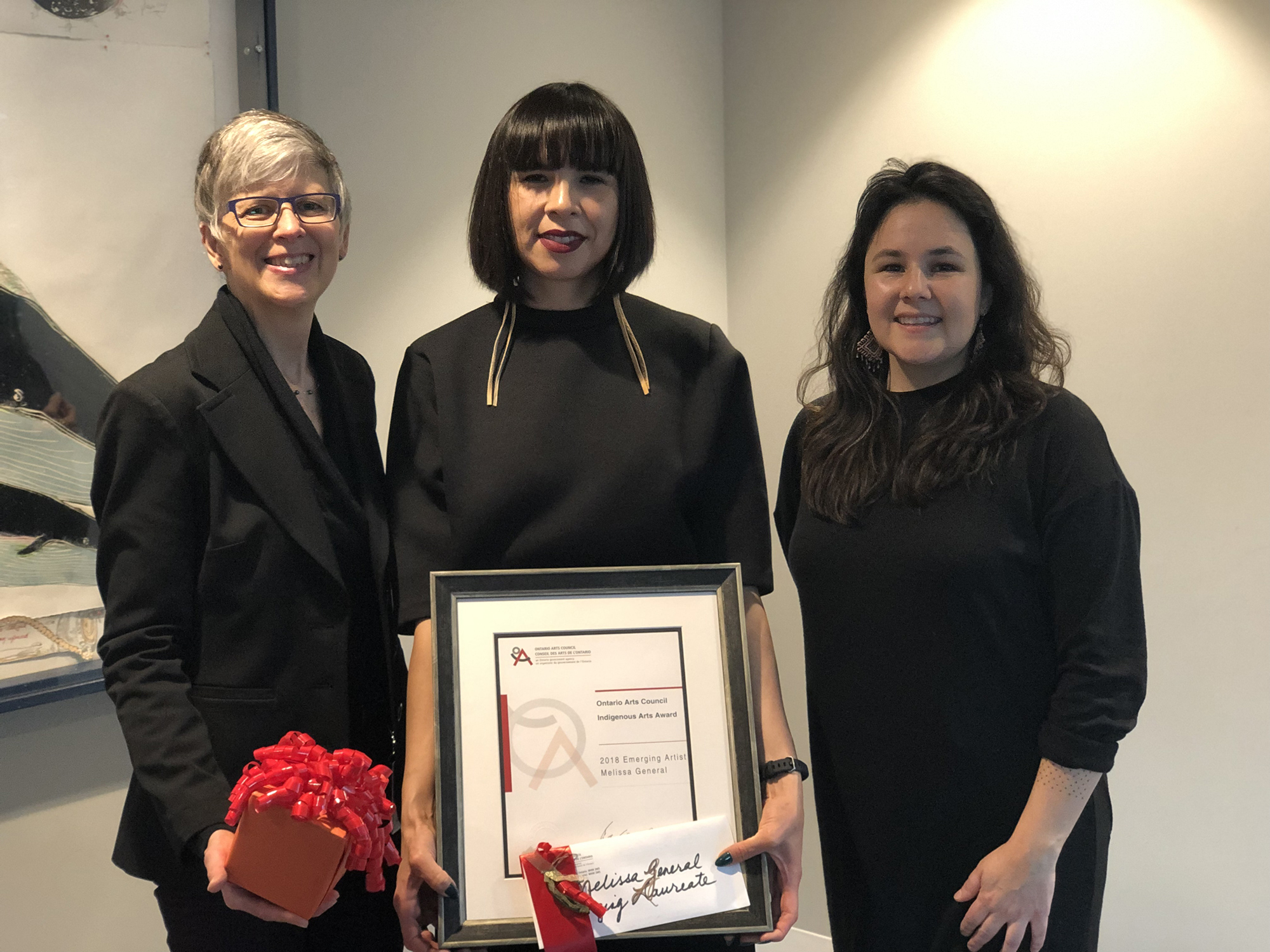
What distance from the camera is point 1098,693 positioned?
136 centimetres

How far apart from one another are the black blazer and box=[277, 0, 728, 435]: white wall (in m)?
0.93

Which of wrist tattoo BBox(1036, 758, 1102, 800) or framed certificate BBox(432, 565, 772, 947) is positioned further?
wrist tattoo BBox(1036, 758, 1102, 800)

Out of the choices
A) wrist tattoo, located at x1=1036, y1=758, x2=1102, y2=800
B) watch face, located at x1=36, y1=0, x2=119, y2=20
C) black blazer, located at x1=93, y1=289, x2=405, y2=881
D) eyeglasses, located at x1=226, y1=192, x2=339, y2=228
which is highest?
watch face, located at x1=36, y1=0, x2=119, y2=20

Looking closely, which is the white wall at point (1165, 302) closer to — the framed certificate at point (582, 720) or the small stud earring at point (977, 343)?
the small stud earring at point (977, 343)

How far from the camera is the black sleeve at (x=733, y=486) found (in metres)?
1.46

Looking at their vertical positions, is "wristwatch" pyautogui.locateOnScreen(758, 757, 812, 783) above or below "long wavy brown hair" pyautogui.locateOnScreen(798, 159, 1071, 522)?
below

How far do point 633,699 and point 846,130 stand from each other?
6.26 ft

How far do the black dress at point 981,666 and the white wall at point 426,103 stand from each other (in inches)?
50.4

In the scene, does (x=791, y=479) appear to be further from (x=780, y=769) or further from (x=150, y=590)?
(x=150, y=590)

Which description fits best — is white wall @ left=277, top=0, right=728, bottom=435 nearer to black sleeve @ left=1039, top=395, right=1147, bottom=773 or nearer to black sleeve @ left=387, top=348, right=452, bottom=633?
black sleeve @ left=387, top=348, right=452, bottom=633

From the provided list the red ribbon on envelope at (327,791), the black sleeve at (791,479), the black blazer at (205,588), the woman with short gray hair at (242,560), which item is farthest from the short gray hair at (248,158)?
the black sleeve at (791,479)

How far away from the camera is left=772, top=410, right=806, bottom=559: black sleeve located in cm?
176

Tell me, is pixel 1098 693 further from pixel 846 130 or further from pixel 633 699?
pixel 846 130
